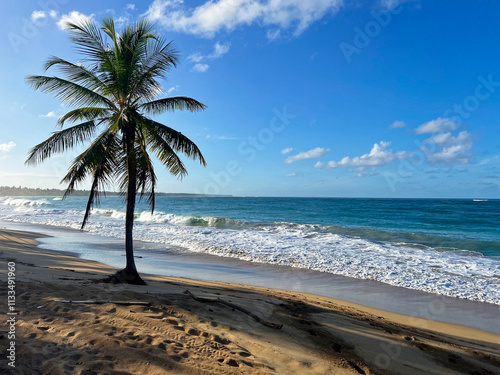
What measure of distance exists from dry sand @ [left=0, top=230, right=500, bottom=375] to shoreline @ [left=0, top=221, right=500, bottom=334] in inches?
36.0

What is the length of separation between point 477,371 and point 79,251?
16139 millimetres

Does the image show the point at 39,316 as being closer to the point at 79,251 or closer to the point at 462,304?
the point at 462,304

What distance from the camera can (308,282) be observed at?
407 inches

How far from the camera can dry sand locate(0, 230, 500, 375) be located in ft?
11.3

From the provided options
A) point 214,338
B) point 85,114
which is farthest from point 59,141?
point 214,338

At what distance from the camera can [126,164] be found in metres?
8.07

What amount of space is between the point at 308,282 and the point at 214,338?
6.75 m

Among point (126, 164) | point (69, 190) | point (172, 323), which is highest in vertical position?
point (126, 164)

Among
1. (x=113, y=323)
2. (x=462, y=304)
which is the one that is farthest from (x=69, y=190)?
(x=462, y=304)

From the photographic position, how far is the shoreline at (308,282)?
770 cm

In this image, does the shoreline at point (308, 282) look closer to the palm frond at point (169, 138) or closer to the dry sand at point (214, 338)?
the dry sand at point (214, 338)

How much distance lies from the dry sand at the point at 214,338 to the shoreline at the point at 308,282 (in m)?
0.91

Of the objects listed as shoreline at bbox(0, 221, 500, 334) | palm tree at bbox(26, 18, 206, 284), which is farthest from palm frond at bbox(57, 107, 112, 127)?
shoreline at bbox(0, 221, 500, 334)

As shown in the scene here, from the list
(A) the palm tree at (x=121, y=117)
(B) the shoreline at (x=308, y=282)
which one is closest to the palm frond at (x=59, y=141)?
(A) the palm tree at (x=121, y=117)
